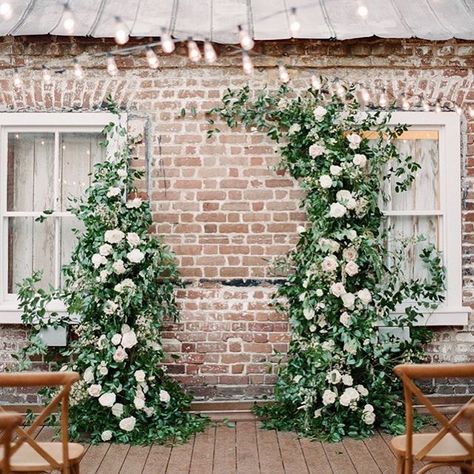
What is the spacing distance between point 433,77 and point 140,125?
243cm

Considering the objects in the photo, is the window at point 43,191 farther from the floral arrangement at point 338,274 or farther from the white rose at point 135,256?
the floral arrangement at point 338,274

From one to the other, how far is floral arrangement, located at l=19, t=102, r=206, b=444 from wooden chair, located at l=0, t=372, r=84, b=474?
1659 mm

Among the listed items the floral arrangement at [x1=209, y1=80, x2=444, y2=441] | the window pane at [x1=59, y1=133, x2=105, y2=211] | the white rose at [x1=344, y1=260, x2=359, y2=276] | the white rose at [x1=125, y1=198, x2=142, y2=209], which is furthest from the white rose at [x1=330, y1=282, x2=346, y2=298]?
the window pane at [x1=59, y1=133, x2=105, y2=211]

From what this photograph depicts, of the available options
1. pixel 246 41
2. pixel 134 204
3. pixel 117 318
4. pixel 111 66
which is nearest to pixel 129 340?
pixel 117 318

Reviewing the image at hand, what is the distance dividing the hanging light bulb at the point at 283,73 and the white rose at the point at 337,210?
117 centimetres

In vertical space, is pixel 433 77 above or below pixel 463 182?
above

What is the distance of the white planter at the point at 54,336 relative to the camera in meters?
5.71

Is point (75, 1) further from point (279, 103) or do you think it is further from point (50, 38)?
point (279, 103)

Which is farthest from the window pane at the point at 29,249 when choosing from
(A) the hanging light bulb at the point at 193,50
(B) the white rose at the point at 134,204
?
(A) the hanging light bulb at the point at 193,50

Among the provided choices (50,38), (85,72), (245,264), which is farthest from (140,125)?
(245,264)

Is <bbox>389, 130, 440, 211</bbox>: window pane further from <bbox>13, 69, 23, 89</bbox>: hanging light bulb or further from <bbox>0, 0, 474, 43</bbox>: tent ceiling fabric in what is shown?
<bbox>13, 69, 23, 89</bbox>: hanging light bulb

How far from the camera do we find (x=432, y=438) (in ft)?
12.1

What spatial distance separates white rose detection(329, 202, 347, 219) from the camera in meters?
5.46

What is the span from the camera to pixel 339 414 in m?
5.50
